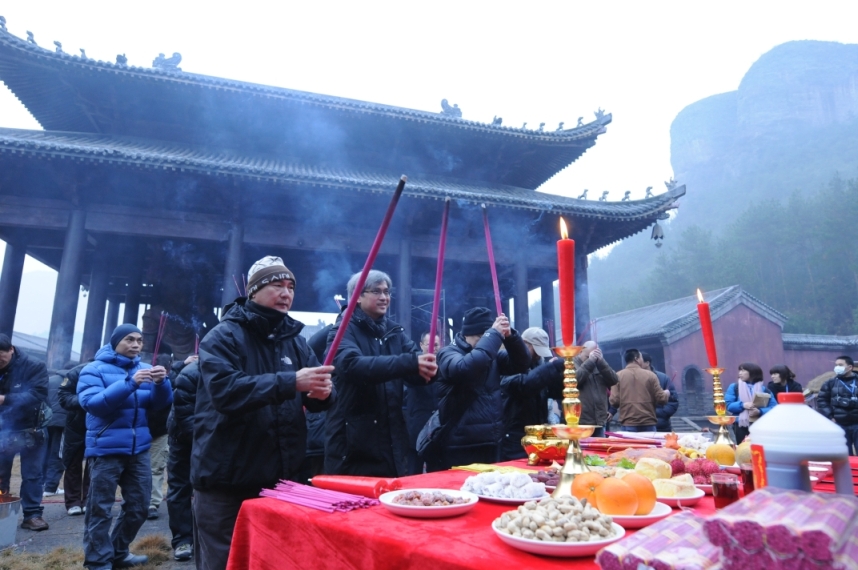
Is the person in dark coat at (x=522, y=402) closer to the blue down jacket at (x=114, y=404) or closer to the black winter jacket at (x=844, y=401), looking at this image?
the blue down jacket at (x=114, y=404)

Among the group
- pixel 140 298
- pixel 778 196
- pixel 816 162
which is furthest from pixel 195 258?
pixel 816 162

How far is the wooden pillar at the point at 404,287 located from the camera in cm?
830

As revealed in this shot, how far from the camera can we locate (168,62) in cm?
912

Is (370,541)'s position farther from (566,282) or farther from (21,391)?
(21,391)

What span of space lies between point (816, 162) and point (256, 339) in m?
53.2

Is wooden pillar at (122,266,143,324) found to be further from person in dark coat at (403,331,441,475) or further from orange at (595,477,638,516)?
orange at (595,477,638,516)

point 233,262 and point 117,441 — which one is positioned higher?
point 233,262

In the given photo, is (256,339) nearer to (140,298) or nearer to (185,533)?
(185,533)

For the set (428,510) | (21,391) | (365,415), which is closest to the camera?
(428,510)

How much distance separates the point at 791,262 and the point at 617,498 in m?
36.5

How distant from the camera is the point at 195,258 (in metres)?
9.23

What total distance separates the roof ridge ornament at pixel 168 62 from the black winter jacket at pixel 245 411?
8.81 m

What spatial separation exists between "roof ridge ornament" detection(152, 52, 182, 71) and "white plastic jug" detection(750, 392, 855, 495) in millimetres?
10469

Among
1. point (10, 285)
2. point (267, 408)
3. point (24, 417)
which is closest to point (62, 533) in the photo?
point (24, 417)
